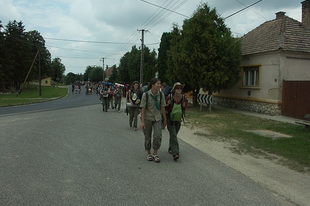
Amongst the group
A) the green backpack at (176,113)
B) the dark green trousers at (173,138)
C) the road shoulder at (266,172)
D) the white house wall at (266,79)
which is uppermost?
the white house wall at (266,79)

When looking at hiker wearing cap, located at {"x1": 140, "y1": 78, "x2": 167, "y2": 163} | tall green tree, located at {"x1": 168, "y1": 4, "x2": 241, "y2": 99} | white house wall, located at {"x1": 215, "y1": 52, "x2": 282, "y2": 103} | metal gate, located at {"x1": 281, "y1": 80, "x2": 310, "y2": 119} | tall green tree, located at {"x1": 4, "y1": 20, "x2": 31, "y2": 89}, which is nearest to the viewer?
hiker wearing cap, located at {"x1": 140, "y1": 78, "x2": 167, "y2": 163}

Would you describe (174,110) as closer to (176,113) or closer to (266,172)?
(176,113)

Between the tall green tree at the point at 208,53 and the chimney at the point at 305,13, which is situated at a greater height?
the chimney at the point at 305,13

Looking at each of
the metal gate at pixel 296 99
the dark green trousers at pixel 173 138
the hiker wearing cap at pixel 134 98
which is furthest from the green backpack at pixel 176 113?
the metal gate at pixel 296 99

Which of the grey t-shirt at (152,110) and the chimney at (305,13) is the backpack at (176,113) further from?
the chimney at (305,13)

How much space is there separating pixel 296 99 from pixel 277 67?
7.33ft

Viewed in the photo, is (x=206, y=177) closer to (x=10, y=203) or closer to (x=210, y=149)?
(x=210, y=149)

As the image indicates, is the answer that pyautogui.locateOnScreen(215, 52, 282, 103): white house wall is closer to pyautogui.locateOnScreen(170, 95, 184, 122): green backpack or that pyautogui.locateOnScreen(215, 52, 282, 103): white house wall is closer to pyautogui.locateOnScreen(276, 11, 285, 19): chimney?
pyautogui.locateOnScreen(276, 11, 285, 19): chimney

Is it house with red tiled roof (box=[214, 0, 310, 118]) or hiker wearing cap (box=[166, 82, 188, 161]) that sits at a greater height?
house with red tiled roof (box=[214, 0, 310, 118])

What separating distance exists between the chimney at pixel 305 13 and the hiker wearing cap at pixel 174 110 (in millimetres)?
15143

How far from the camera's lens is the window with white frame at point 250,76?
17.1 metres

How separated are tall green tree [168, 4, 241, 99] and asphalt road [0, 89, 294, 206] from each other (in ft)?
32.4

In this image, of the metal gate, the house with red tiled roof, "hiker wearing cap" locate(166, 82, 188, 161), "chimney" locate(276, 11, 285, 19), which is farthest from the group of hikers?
"chimney" locate(276, 11, 285, 19)

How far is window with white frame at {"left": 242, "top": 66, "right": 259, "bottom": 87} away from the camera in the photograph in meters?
17.1
